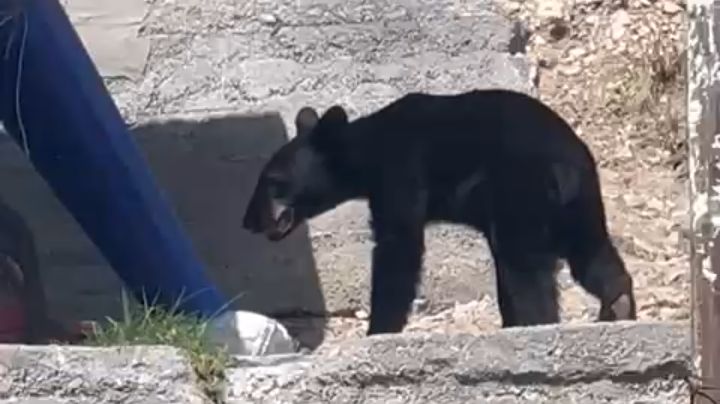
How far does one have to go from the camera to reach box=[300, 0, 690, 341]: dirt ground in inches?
177

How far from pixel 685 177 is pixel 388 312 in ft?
2.84

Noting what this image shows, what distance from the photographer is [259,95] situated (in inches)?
189

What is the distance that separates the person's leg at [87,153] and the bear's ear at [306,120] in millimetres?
1393

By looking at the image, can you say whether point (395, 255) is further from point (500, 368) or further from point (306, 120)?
point (500, 368)

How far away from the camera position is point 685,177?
4.68 meters

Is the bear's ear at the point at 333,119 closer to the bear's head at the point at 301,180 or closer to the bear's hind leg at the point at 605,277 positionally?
the bear's head at the point at 301,180

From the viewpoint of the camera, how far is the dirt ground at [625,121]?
14.8 ft

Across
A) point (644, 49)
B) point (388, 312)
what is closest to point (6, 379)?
point (388, 312)

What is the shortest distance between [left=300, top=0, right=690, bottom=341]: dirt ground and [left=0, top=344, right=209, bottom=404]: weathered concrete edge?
1795mm

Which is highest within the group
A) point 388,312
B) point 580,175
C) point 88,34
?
point 88,34

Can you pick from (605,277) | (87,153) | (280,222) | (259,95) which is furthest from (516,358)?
(259,95)

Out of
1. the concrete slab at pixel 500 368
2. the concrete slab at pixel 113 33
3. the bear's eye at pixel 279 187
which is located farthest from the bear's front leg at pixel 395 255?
the concrete slab at pixel 500 368

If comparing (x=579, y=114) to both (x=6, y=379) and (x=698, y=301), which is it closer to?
(x=698, y=301)

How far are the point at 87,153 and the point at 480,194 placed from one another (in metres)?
1.44
